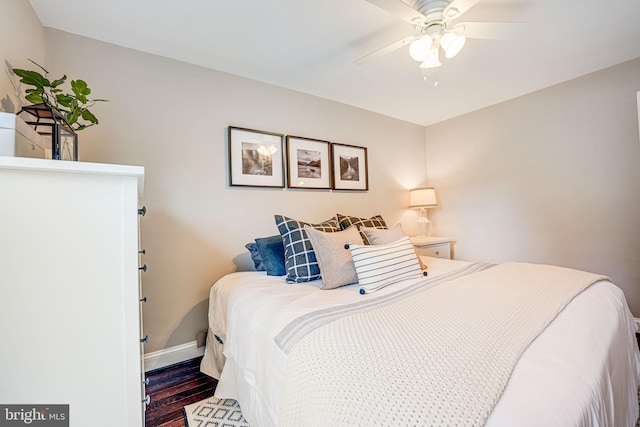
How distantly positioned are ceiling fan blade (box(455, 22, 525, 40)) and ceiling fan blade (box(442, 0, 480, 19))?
0.28 ft

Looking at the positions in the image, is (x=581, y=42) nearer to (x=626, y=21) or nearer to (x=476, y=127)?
(x=626, y=21)

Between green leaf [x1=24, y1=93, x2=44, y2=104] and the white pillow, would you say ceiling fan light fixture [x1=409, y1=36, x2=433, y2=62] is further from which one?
green leaf [x1=24, y1=93, x2=44, y2=104]

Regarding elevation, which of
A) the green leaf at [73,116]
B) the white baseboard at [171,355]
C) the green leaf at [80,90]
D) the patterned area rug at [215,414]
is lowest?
the patterned area rug at [215,414]

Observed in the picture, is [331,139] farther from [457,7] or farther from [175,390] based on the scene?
[175,390]

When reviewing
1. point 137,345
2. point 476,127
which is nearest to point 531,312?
point 137,345

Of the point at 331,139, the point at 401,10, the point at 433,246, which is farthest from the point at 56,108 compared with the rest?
the point at 433,246

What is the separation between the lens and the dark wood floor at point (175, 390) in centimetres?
150

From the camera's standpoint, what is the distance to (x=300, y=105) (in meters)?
2.68

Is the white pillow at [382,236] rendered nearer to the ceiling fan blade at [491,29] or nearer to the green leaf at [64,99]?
the ceiling fan blade at [491,29]

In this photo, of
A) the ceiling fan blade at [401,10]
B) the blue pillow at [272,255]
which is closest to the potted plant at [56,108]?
the blue pillow at [272,255]

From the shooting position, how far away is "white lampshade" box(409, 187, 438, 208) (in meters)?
3.39

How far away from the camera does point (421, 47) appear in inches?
60.4

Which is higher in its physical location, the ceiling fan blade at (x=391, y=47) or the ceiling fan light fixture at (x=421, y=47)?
the ceiling fan blade at (x=391, y=47)

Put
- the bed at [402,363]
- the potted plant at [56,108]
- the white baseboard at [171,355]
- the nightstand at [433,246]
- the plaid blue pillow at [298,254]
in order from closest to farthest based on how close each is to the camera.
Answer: the bed at [402,363] → the potted plant at [56,108] → the plaid blue pillow at [298,254] → the white baseboard at [171,355] → the nightstand at [433,246]
